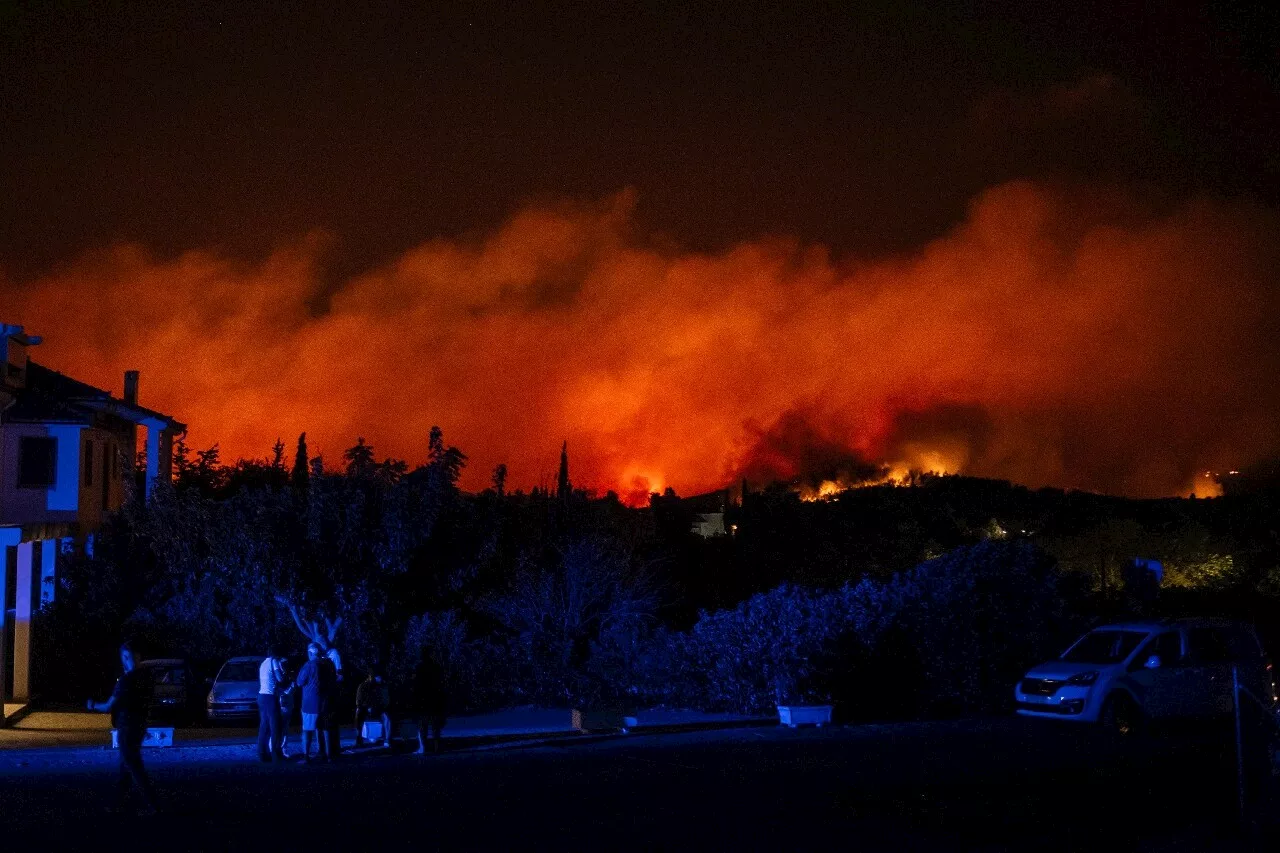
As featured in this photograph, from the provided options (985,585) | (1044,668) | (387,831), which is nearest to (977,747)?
(1044,668)

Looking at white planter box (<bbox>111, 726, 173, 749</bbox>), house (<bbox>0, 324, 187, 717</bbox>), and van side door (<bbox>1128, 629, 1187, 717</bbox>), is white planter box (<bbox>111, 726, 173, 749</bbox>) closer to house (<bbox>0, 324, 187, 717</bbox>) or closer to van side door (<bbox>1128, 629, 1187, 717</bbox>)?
house (<bbox>0, 324, 187, 717</bbox>)

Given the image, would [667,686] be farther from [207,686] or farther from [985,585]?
[207,686]

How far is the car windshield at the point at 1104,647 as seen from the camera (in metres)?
20.0

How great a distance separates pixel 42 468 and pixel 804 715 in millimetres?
17867

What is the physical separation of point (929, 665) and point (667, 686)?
17.3 ft

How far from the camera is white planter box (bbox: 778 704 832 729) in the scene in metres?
22.1

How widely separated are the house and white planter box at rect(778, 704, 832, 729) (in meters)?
14.6

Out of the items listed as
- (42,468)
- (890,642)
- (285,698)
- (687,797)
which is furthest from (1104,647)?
(42,468)

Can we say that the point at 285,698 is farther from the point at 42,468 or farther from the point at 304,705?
the point at 42,468

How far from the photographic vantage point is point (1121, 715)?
63.7ft

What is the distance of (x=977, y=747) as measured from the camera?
18344 millimetres

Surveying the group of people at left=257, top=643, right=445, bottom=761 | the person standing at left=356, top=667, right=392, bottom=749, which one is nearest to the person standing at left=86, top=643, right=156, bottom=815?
the group of people at left=257, top=643, right=445, bottom=761

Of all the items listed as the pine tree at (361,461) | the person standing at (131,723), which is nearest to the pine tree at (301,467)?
the pine tree at (361,461)

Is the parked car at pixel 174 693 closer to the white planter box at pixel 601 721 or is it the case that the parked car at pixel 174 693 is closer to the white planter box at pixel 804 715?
the white planter box at pixel 601 721
